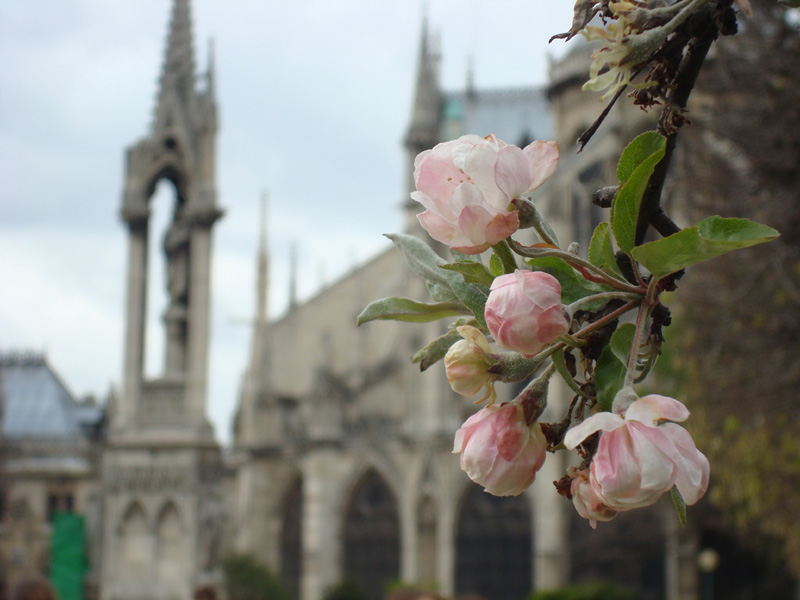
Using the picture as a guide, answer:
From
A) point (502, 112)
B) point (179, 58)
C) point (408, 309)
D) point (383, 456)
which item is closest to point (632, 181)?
point (408, 309)

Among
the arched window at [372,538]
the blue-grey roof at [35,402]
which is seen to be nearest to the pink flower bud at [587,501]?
the arched window at [372,538]

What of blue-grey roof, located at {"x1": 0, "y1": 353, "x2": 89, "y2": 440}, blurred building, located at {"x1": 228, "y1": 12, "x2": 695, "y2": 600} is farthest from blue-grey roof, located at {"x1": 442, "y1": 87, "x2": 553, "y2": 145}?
blue-grey roof, located at {"x1": 0, "y1": 353, "x2": 89, "y2": 440}

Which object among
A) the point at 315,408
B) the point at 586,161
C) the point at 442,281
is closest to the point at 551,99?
the point at 586,161

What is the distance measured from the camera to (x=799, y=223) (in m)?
9.65

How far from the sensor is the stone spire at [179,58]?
1058 cm

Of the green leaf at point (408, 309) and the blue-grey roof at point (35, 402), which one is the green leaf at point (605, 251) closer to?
the green leaf at point (408, 309)

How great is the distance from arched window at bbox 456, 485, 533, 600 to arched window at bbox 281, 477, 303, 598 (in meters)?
4.96

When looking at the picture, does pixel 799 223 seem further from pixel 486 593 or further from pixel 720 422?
pixel 486 593

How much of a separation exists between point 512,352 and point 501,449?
11 cm

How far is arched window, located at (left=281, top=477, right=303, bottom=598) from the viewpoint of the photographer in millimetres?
32531

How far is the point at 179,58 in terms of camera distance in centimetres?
1075

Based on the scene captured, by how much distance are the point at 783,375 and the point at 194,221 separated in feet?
16.0

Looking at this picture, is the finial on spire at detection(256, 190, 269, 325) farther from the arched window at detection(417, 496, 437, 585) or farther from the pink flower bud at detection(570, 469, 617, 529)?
the pink flower bud at detection(570, 469, 617, 529)

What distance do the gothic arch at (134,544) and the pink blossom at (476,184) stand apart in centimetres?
915
